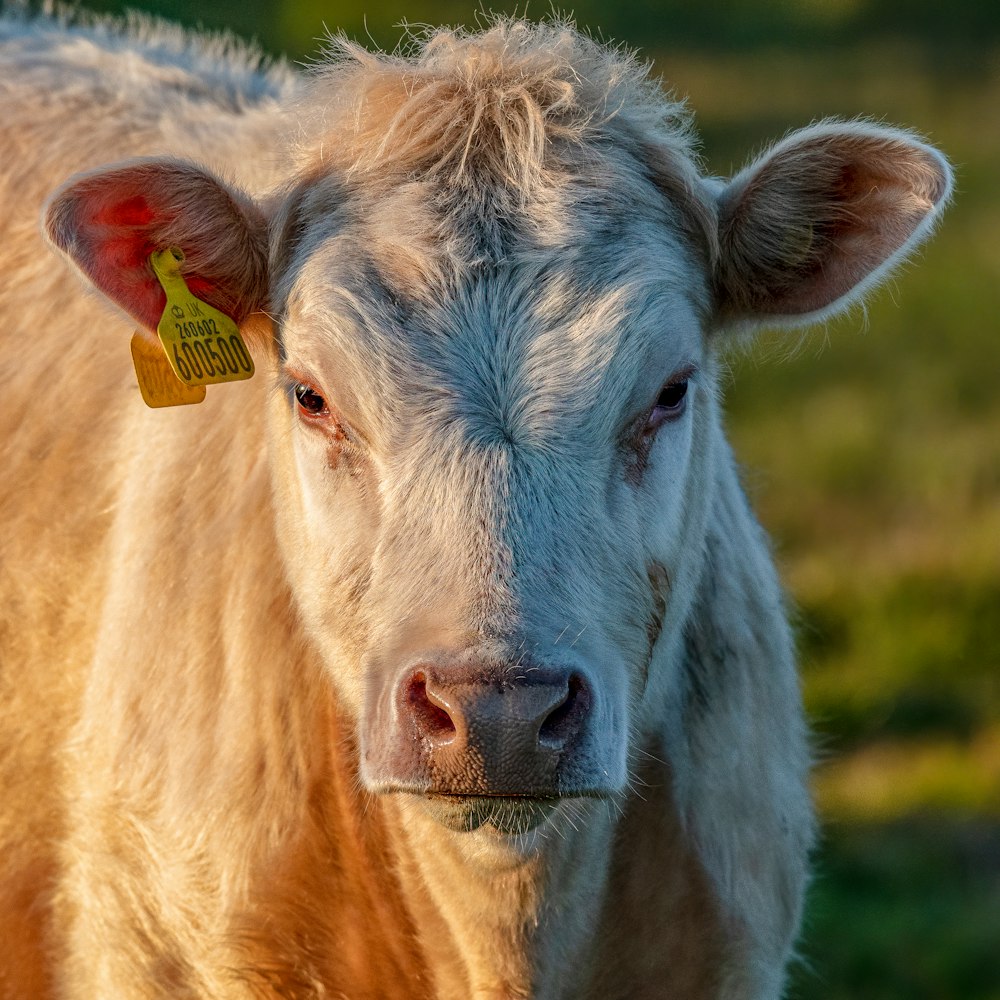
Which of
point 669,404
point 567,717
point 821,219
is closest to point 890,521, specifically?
point 821,219

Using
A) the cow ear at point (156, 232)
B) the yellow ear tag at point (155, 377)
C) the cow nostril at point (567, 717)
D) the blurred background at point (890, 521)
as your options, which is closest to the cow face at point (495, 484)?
the cow nostril at point (567, 717)

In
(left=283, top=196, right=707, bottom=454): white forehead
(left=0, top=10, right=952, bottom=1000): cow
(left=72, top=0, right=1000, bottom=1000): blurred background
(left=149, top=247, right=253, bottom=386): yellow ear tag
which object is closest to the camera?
(left=0, top=10, right=952, bottom=1000): cow

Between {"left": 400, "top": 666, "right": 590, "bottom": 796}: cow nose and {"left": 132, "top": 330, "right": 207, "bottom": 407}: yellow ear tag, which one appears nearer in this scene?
{"left": 400, "top": 666, "right": 590, "bottom": 796}: cow nose

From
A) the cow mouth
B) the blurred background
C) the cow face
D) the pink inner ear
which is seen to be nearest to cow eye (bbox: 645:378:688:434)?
the cow face

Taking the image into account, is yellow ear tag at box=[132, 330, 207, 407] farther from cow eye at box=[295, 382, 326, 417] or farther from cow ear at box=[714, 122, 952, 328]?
cow ear at box=[714, 122, 952, 328]

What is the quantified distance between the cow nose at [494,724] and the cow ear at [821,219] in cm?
123

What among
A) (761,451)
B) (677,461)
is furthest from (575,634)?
(761,451)

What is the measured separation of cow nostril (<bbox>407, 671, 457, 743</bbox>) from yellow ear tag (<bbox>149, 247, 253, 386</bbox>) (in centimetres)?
98

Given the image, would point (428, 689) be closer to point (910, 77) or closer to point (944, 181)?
point (944, 181)

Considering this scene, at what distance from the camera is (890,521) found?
34.0ft

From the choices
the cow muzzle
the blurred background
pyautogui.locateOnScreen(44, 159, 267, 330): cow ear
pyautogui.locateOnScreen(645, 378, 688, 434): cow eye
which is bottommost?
the blurred background

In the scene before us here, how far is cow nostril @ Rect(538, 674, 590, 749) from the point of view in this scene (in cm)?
304

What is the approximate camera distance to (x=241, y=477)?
4.13 meters

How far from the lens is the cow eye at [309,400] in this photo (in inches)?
142
